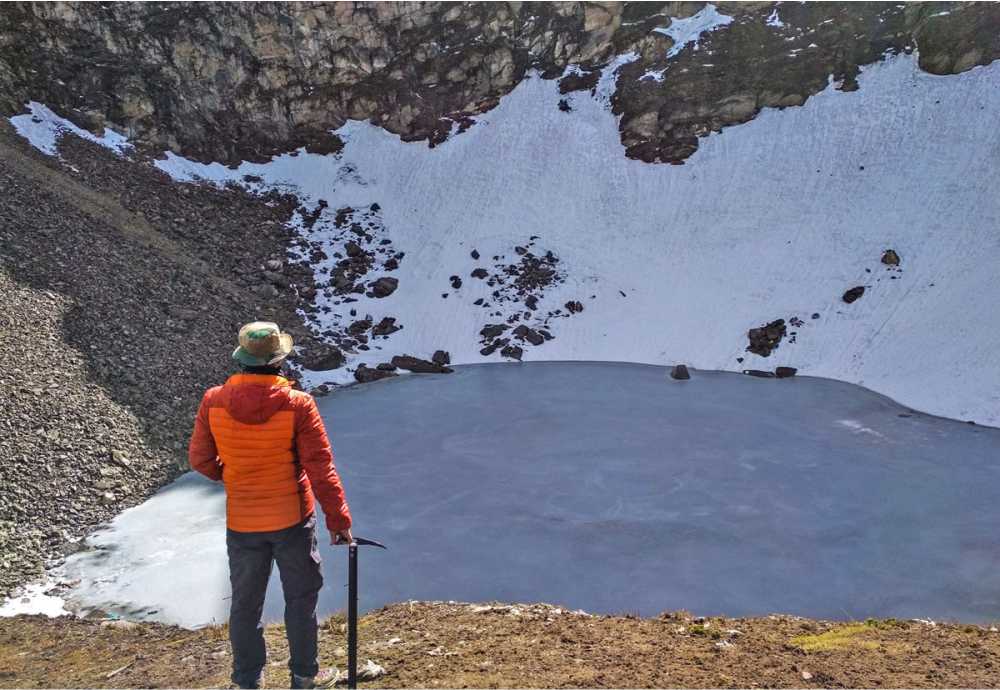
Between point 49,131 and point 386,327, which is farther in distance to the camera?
point 49,131

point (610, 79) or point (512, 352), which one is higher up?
point (610, 79)

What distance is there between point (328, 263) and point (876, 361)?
62.5ft

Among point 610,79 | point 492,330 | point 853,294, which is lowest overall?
point 492,330

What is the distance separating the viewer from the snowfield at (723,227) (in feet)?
71.3

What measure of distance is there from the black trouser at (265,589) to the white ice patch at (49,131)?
91.1 feet

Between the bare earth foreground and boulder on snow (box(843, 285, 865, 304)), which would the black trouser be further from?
boulder on snow (box(843, 285, 865, 304))

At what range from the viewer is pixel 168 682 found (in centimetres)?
631

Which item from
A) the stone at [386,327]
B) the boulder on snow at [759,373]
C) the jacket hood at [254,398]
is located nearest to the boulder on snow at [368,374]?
the stone at [386,327]

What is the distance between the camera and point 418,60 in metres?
35.1

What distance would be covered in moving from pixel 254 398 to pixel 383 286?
22.1m

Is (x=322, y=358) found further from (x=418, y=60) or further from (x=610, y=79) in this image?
(x=610, y=79)

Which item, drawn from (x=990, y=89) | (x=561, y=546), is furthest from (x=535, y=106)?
(x=561, y=546)

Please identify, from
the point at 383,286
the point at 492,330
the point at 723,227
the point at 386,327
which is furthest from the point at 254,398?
the point at 723,227

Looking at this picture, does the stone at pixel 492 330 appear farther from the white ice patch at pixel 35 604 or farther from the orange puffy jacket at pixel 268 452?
the orange puffy jacket at pixel 268 452
